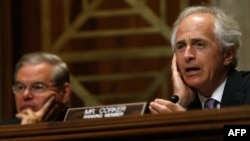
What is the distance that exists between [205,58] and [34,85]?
45.1 inches

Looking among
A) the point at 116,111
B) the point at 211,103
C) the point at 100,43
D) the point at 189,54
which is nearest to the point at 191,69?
the point at 189,54

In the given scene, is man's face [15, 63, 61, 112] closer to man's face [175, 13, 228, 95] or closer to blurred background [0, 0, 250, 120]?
man's face [175, 13, 228, 95]

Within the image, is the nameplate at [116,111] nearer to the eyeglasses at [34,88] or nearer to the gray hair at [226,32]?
the gray hair at [226,32]

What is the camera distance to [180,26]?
183 inches

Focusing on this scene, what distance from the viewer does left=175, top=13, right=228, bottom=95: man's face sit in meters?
4.47

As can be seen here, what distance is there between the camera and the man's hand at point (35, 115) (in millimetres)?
4867

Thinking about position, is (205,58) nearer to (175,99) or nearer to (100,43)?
(175,99)

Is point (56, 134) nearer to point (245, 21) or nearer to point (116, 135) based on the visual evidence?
point (116, 135)

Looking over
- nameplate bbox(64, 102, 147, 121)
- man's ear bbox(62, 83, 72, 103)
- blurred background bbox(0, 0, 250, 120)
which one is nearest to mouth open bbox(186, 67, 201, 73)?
nameplate bbox(64, 102, 147, 121)

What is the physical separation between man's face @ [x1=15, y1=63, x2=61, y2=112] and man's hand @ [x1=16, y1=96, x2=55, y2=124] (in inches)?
1.9

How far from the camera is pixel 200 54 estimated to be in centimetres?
451

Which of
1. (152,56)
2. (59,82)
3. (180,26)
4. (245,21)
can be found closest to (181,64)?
(180,26)

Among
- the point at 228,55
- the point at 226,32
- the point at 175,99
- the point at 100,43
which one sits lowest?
the point at 100,43

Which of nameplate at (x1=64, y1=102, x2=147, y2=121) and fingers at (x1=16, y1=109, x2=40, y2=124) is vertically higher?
nameplate at (x1=64, y1=102, x2=147, y2=121)
